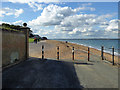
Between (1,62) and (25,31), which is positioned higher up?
(25,31)

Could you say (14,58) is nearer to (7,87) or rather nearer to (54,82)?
(7,87)

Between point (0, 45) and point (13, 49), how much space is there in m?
1.10

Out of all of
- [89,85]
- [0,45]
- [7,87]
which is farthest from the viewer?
[0,45]

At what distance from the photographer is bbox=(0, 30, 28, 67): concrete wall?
515 cm

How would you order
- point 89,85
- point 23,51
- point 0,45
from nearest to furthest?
point 89,85, point 0,45, point 23,51

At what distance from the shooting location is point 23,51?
744 cm

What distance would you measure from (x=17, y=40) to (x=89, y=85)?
19.2ft

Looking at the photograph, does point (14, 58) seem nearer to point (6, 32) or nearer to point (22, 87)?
point (6, 32)

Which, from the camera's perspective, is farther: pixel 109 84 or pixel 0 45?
pixel 0 45

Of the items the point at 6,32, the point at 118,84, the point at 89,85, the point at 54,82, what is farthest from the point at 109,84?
the point at 6,32

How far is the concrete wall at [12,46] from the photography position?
5.15 metres

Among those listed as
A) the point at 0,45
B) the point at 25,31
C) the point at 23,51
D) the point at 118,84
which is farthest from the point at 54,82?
the point at 25,31

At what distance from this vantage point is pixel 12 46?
585 cm

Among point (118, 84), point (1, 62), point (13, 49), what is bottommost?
point (118, 84)
